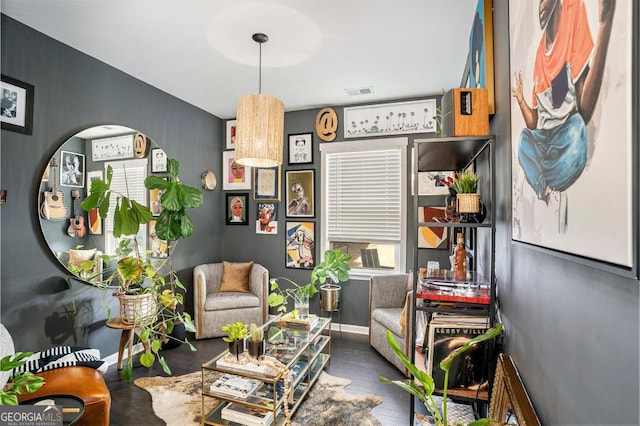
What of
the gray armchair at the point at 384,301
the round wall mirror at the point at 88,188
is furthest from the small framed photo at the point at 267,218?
the gray armchair at the point at 384,301

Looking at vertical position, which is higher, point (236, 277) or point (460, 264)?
point (460, 264)

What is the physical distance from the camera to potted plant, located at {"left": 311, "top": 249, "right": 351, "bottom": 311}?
3.61 meters

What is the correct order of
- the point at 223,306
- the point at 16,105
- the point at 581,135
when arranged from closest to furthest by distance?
1. the point at 581,135
2. the point at 16,105
3. the point at 223,306

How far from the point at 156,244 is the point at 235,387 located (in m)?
1.96

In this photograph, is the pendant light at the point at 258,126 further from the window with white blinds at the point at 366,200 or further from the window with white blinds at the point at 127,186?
the window with white blinds at the point at 366,200

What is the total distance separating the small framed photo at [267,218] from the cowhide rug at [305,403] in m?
1.97

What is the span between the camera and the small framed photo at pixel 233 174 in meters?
4.37

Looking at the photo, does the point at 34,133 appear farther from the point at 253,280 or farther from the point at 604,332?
the point at 604,332

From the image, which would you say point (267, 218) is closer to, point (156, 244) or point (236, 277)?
point (236, 277)

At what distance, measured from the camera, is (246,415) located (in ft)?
6.23

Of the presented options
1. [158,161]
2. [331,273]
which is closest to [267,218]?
[331,273]

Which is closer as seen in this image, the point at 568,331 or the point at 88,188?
the point at 568,331

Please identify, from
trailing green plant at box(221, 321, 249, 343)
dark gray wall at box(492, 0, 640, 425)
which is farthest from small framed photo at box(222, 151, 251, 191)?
dark gray wall at box(492, 0, 640, 425)

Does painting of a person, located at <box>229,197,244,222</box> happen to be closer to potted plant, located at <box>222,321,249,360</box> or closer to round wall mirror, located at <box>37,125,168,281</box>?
round wall mirror, located at <box>37,125,168,281</box>
